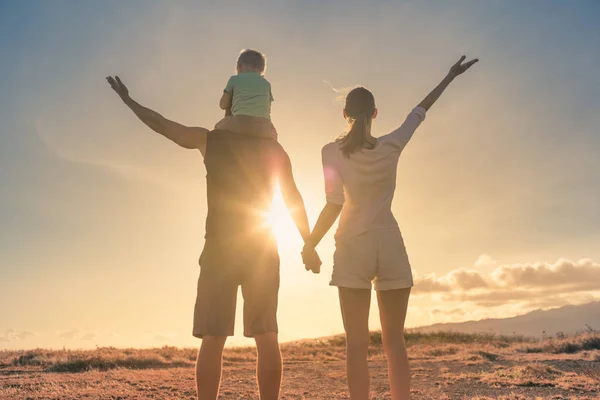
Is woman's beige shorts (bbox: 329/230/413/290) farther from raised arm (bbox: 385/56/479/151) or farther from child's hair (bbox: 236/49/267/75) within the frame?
child's hair (bbox: 236/49/267/75)

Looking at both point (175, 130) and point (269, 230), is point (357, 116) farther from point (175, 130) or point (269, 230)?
point (175, 130)

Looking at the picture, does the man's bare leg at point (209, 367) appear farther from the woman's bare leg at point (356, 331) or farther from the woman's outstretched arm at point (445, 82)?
the woman's outstretched arm at point (445, 82)

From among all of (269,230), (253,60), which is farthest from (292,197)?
(253,60)

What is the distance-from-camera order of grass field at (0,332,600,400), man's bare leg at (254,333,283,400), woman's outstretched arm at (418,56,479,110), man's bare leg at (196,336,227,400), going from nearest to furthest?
man's bare leg at (196,336,227,400) < man's bare leg at (254,333,283,400) < woman's outstretched arm at (418,56,479,110) < grass field at (0,332,600,400)

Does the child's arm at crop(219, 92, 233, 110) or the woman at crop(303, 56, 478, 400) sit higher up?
the child's arm at crop(219, 92, 233, 110)

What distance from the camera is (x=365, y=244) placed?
4.27m

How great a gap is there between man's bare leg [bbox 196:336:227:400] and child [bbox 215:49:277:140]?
173 cm

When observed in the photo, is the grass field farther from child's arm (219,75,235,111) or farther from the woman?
child's arm (219,75,235,111)

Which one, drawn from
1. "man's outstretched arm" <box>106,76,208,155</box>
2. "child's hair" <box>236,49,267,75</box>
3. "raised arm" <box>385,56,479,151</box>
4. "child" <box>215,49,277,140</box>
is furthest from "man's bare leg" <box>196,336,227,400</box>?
"child's hair" <box>236,49,267,75</box>

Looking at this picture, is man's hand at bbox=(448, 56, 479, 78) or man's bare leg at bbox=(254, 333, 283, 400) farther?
man's hand at bbox=(448, 56, 479, 78)

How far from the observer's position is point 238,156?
14.7ft

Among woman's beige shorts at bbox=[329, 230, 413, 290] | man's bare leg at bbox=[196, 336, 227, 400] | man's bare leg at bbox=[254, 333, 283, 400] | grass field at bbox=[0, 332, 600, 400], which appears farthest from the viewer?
grass field at bbox=[0, 332, 600, 400]

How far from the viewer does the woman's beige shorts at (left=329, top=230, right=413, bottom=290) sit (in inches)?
167

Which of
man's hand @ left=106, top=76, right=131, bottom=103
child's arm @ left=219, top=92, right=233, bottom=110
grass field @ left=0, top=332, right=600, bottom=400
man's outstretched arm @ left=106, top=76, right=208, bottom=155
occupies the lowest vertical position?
grass field @ left=0, top=332, right=600, bottom=400
